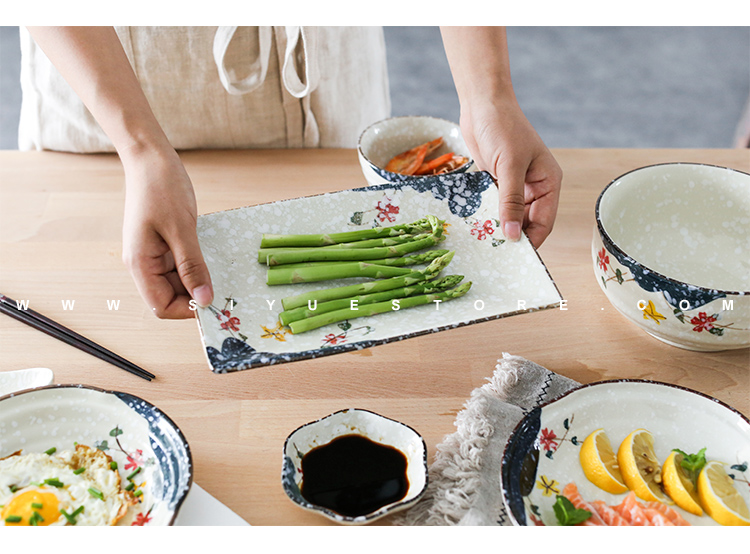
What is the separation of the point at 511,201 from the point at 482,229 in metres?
0.11

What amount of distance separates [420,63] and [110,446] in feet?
13.7

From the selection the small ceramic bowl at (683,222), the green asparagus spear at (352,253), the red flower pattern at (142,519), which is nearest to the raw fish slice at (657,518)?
the small ceramic bowl at (683,222)

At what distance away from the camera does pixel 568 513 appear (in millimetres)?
999

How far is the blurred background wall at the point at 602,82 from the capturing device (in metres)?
4.19

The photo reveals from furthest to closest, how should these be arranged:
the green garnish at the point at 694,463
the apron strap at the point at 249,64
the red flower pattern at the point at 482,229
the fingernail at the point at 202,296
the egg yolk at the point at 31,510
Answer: the apron strap at the point at 249,64, the red flower pattern at the point at 482,229, the fingernail at the point at 202,296, the green garnish at the point at 694,463, the egg yolk at the point at 31,510

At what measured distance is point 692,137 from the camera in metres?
4.14

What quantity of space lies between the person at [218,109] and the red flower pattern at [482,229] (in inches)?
2.6

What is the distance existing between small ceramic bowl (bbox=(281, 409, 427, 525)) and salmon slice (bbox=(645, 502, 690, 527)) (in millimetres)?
389

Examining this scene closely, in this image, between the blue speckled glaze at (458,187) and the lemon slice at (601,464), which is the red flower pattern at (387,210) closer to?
the blue speckled glaze at (458,187)

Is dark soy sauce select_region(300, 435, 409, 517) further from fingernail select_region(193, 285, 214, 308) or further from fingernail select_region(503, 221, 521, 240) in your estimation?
fingernail select_region(503, 221, 521, 240)

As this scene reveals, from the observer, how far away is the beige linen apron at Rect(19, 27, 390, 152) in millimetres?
1789

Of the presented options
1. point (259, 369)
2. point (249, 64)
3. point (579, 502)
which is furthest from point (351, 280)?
point (249, 64)

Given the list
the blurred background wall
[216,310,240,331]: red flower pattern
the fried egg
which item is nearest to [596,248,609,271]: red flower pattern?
[216,310,240,331]: red flower pattern
